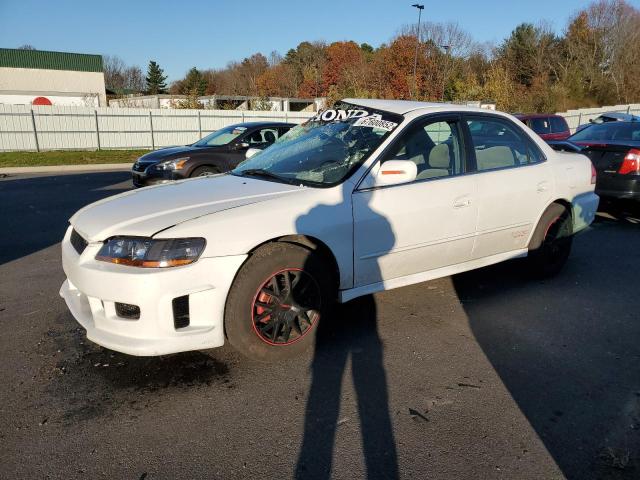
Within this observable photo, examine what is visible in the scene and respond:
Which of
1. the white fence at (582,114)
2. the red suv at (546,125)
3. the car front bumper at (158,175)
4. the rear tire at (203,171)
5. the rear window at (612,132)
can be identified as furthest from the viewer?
the white fence at (582,114)

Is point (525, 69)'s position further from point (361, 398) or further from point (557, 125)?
point (361, 398)

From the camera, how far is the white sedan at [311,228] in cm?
285

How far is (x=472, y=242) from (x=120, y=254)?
273 centimetres

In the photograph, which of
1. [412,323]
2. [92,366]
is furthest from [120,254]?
[412,323]

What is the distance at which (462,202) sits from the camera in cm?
393

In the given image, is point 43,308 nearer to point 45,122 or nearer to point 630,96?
point 45,122

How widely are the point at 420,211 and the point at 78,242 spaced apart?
241cm

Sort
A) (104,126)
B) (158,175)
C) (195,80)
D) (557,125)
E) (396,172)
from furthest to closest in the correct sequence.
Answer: (195,80) < (104,126) < (557,125) < (158,175) < (396,172)

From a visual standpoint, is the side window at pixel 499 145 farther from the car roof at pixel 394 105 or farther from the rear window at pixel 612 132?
the rear window at pixel 612 132

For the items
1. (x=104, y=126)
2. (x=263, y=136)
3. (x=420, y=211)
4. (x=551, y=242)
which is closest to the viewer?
(x=420, y=211)

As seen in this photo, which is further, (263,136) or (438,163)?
(263,136)

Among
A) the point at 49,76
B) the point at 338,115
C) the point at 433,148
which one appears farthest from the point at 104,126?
the point at 49,76

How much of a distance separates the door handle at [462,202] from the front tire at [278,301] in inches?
47.8

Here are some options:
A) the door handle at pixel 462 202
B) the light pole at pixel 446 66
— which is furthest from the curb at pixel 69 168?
the light pole at pixel 446 66
